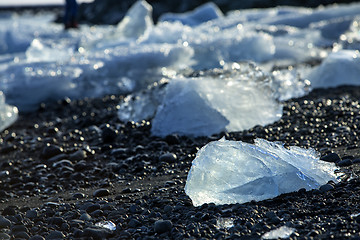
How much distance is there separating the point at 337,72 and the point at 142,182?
304 cm

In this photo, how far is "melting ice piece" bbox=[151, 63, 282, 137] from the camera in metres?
3.63

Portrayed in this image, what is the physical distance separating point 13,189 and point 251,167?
61.0 inches

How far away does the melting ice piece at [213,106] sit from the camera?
3635 mm

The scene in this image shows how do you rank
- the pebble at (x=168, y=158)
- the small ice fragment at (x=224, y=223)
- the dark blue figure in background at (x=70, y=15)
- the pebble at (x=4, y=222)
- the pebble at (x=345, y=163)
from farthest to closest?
1. the dark blue figure in background at (x=70, y=15)
2. the pebble at (x=168, y=158)
3. the pebble at (x=345, y=163)
4. the pebble at (x=4, y=222)
5. the small ice fragment at (x=224, y=223)

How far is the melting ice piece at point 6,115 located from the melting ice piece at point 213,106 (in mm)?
1644

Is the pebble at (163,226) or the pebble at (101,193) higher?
the pebble at (163,226)

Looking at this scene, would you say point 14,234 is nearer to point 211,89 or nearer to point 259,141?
point 259,141

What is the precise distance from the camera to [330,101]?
4164 millimetres

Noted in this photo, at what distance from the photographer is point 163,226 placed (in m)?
2.11

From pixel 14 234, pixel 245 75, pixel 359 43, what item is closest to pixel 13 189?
pixel 14 234

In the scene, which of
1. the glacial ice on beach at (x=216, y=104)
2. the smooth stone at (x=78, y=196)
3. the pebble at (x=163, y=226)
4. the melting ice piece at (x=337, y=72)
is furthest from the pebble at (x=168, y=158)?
the melting ice piece at (x=337, y=72)

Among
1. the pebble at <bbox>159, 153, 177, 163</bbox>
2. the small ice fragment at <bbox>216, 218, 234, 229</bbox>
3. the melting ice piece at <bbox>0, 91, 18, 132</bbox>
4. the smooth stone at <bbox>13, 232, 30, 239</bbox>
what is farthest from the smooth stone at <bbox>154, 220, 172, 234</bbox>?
the melting ice piece at <bbox>0, 91, 18, 132</bbox>

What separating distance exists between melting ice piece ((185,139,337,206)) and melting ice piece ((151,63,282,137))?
1192 millimetres

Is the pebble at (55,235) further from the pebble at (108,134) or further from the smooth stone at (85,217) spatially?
the pebble at (108,134)
